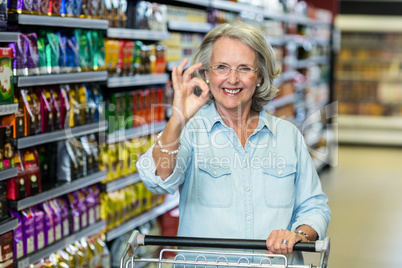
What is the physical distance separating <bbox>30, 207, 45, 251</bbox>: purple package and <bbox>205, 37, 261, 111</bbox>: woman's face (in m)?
1.63

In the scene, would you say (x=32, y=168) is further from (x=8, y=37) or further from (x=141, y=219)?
(x=141, y=219)

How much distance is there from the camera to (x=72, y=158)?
12.8ft

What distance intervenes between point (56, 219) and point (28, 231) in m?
0.33

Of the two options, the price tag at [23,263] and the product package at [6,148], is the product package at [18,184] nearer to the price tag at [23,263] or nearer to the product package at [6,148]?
the product package at [6,148]

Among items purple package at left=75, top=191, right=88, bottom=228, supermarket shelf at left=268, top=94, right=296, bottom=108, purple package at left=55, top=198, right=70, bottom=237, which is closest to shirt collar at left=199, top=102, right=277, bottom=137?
purple package at left=55, top=198, right=70, bottom=237

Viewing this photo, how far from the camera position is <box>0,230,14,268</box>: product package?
3.16 metres

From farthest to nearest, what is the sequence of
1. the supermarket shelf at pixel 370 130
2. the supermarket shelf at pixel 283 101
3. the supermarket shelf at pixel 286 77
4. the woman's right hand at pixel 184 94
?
the supermarket shelf at pixel 370 130, the supermarket shelf at pixel 286 77, the supermarket shelf at pixel 283 101, the woman's right hand at pixel 184 94

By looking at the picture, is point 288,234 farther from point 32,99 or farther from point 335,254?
point 335,254


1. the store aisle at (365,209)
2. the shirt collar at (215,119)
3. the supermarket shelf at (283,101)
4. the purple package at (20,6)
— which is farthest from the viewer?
the supermarket shelf at (283,101)

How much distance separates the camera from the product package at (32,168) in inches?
136

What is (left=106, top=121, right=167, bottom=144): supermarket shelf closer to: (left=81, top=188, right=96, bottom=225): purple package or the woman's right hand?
(left=81, top=188, right=96, bottom=225): purple package

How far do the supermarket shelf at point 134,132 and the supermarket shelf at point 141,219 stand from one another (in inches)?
26.1

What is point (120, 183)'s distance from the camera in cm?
457

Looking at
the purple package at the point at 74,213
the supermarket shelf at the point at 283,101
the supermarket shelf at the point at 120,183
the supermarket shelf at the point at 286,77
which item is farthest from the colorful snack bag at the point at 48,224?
the supermarket shelf at the point at 286,77
